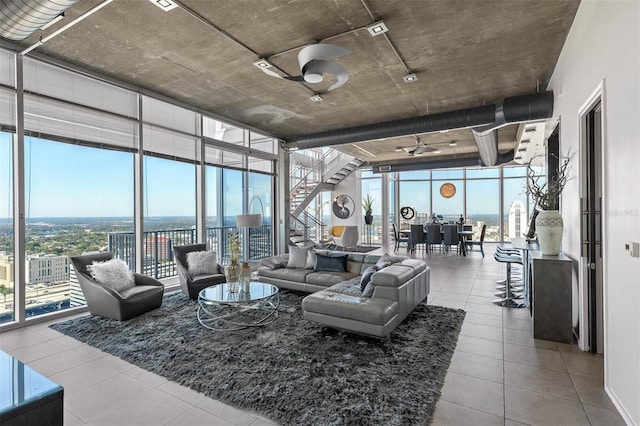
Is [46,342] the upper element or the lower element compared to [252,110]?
lower

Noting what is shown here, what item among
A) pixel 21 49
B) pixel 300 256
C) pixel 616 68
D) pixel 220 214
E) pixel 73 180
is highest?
pixel 21 49

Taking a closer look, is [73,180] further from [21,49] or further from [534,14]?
[534,14]

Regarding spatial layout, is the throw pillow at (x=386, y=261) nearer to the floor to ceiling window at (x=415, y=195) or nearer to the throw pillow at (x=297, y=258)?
the throw pillow at (x=297, y=258)

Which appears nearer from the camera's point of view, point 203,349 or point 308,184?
point 203,349

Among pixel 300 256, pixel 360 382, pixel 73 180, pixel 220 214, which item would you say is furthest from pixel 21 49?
pixel 360 382

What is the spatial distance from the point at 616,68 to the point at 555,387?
7.81 ft

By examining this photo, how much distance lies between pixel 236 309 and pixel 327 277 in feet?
4.55

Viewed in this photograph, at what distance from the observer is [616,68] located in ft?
7.40

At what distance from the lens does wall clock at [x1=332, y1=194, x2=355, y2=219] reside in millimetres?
13430

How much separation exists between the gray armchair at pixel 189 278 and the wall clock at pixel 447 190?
34.9 feet

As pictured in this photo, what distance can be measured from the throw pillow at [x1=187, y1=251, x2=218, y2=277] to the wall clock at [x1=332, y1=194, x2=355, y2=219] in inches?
343

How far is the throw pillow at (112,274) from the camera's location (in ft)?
13.4

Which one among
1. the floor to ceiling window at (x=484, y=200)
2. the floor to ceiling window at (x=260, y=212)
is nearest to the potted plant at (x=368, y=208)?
the floor to ceiling window at (x=484, y=200)

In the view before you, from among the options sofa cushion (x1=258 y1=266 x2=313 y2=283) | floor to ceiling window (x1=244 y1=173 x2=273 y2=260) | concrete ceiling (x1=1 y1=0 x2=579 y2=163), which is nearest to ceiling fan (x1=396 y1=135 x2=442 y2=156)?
concrete ceiling (x1=1 y1=0 x2=579 y2=163)
